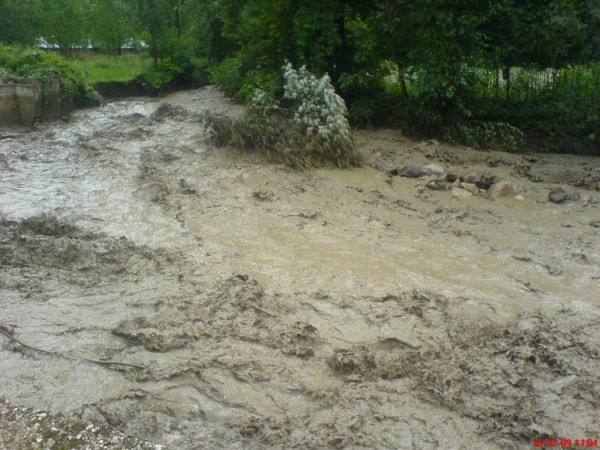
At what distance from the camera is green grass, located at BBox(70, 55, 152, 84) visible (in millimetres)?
21328

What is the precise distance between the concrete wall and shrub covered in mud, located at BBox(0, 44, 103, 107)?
223mm

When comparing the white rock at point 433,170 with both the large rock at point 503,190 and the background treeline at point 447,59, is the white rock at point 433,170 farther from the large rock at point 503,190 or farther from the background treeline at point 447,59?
the background treeline at point 447,59

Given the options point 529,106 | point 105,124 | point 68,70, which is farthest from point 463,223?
point 68,70

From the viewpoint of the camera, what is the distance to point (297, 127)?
10.9 m

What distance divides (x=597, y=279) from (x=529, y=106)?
6.95m

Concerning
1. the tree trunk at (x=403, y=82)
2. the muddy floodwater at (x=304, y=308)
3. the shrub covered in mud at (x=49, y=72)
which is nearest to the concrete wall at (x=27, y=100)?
the shrub covered in mud at (x=49, y=72)

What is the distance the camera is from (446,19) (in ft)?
37.0

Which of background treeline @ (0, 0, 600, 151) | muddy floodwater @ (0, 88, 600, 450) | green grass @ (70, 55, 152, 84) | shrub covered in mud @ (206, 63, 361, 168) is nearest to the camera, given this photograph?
muddy floodwater @ (0, 88, 600, 450)

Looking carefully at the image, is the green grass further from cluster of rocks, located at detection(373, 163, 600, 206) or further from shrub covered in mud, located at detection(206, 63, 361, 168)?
cluster of rocks, located at detection(373, 163, 600, 206)

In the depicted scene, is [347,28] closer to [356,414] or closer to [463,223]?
[463,223]

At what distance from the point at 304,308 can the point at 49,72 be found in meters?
12.9

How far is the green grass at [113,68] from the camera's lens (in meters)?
21.3

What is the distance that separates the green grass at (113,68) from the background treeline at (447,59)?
730cm
